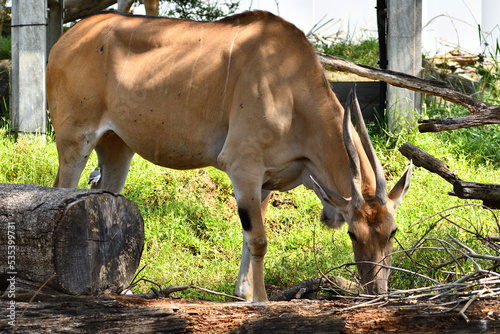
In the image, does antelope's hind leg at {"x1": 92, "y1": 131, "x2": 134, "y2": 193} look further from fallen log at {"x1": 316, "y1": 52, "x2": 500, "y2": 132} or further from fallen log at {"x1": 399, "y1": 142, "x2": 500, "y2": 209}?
fallen log at {"x1": 399, "y1": 142, "x2": 500, "y2": 209}

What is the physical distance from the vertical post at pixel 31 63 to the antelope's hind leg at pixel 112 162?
2246 mm

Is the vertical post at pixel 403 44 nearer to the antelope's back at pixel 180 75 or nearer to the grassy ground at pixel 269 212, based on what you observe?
the grassy ground at pixel 269 212

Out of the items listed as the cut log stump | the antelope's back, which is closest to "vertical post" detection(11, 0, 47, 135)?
the antelope's back

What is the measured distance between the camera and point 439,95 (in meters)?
4.70

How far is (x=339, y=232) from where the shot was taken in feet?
20.4

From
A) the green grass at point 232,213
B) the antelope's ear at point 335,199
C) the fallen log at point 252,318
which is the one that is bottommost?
the green grass at point 232,213

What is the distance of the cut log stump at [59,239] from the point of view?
3.32 m

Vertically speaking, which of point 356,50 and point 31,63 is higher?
point 31,63

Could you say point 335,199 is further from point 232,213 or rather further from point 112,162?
point 232,213

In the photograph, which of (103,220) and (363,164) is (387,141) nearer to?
(363,164)

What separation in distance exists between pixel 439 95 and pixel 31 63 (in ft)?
17.0

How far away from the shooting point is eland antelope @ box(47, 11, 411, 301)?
421 centimetres

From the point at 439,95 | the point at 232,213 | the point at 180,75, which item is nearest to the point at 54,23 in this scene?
the point at 232,213

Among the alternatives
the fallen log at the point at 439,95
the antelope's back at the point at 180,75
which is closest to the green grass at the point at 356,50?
the fallen log at the point at 439,95
